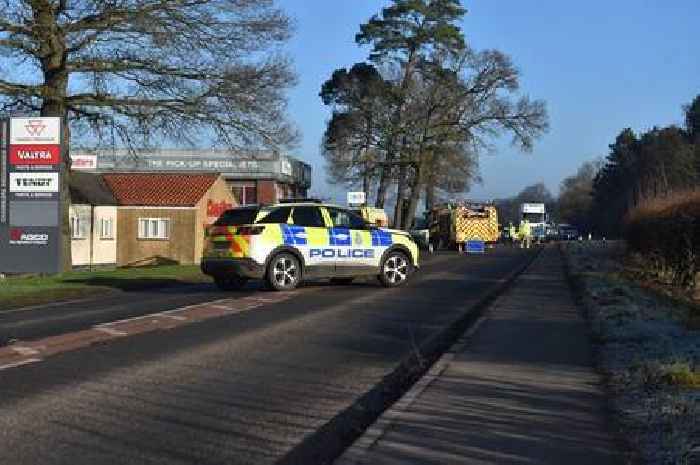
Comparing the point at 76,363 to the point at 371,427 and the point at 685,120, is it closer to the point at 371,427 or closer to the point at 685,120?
the point at 371,427

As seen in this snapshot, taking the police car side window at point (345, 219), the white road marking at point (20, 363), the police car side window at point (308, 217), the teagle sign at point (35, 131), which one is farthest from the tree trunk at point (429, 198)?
the white road marking at point (20, 363)

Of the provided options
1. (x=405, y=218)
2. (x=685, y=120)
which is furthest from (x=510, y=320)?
(x=685, y=120)

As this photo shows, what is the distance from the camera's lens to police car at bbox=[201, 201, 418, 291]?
18875 mm

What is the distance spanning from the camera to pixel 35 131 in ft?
73.5

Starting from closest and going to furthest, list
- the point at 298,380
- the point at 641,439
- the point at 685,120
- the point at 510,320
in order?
the point at 641,439 < the point at 298,380 < the point at 510,320 < the point at 685,120

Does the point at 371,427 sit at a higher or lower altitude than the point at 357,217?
lower

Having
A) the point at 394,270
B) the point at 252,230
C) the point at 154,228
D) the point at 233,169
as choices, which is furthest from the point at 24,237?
the point at 233,169

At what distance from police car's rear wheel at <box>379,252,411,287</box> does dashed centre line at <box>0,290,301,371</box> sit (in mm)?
3260

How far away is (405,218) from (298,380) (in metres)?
54.1

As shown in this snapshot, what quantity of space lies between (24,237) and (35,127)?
2.67 metres

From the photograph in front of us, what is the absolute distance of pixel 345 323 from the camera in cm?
1362

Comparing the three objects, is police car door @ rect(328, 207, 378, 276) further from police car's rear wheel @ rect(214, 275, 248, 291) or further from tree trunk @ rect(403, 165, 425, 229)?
tree trunk @ rect(403, 165, 425, 229)

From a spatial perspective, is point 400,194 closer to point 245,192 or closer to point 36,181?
point 245,192

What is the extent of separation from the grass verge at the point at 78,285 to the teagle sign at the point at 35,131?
3.41m
